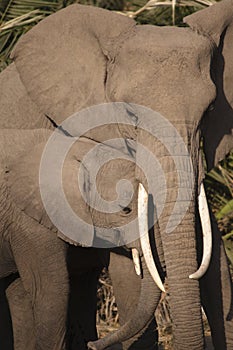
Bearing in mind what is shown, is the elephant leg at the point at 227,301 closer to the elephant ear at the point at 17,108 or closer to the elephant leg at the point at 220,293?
the elephant leg at the point at 220,293

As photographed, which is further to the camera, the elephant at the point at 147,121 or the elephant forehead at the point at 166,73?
the elephant forehead at the point at 166,73

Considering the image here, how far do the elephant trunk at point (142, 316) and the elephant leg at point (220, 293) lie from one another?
473 millimetres

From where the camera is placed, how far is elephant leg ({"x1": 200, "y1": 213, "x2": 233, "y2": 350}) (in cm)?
709

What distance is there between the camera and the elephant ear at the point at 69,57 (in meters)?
7.37

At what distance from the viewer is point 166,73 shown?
6.81m

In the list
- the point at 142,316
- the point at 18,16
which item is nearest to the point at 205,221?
the point at 142,316

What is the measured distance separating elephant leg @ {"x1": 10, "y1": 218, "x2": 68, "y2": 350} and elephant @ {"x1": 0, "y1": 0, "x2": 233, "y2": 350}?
1.0 inches

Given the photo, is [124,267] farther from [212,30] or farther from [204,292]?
[212,30]

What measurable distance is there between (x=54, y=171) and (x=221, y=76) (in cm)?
109

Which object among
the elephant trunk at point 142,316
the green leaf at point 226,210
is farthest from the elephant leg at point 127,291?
the green leaf at point 226,210

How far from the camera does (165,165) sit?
6.59 meters

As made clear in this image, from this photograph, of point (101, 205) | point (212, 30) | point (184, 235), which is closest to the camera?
point (184, 235)

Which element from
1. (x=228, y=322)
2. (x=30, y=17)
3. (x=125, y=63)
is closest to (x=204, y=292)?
(x=228, y=322)

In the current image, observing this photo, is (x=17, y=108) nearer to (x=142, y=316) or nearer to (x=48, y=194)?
(x=48, y=194)
